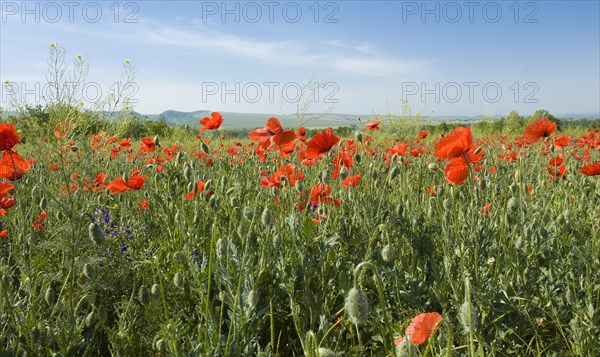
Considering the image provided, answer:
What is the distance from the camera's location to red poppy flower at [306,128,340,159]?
2.13 meters

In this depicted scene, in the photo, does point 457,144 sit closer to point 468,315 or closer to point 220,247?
point 468,315

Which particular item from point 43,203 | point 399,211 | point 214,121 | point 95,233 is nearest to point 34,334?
point 95,233

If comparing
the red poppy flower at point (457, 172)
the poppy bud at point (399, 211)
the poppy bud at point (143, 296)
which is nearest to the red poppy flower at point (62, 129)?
the poppy bud at point (143, 296)

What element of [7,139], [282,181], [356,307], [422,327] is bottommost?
[422,327]

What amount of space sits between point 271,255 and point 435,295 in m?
0.65

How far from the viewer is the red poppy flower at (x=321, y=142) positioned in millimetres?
2133

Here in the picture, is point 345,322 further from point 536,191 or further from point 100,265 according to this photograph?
point 536,191

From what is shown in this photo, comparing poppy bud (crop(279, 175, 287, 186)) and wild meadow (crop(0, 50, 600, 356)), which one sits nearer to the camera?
wild meadow (crop(0, 50, 600, 356))

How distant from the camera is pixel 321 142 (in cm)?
217

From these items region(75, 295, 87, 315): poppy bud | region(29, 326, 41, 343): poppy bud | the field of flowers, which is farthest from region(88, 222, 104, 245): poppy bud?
region(29, 326, 41, 343): poppy bud

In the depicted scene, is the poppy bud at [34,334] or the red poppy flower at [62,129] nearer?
the poppy bud at [34,334]

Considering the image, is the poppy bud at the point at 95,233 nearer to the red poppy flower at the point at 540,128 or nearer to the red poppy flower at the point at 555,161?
the red poppy flower at the point at 540,128

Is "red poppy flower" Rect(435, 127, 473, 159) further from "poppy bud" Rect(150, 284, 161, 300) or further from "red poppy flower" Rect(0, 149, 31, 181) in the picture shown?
"red poppy flower" Rect(0, 149, 31, 181)

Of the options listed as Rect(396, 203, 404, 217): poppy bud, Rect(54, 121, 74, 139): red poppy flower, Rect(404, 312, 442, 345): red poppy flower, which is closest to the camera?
Rect(404, 312, 442, 345): red poppy flower
